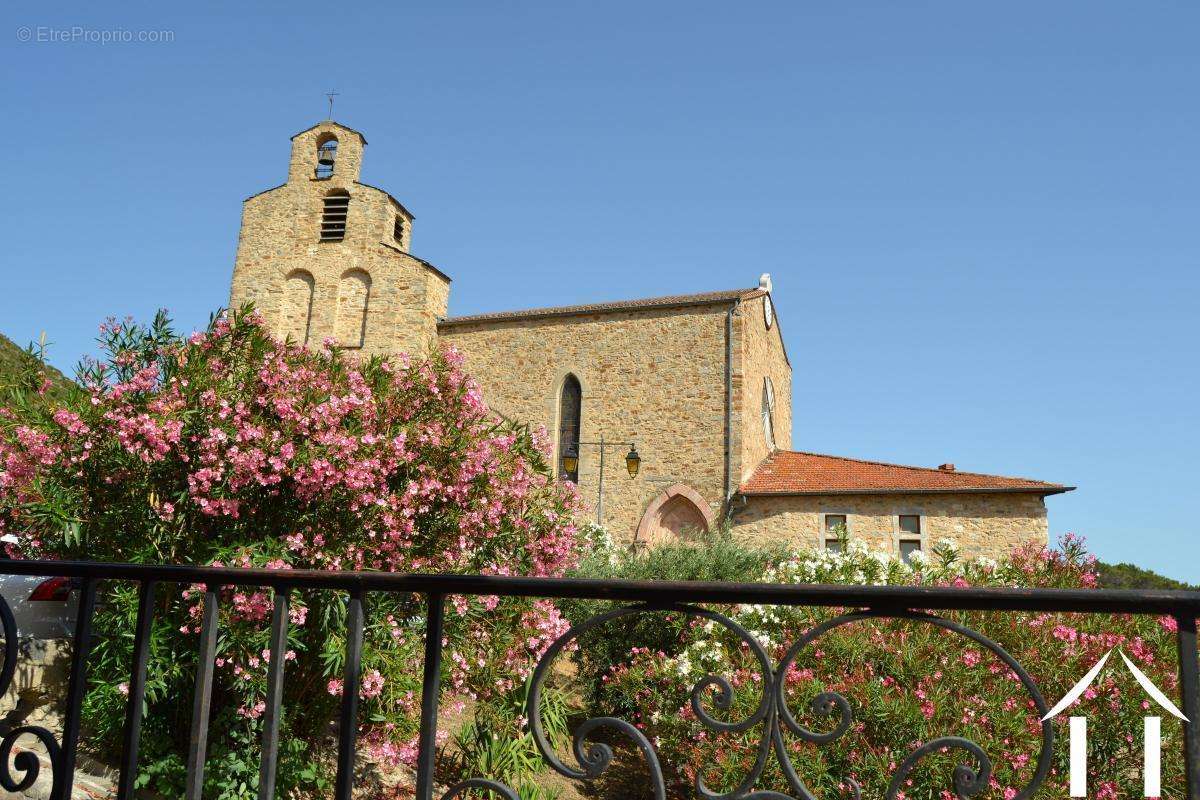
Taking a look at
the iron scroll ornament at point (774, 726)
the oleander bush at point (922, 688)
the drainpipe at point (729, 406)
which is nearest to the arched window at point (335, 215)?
the drainpipe at point (729, 406)

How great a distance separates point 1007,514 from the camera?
1706 centimetres

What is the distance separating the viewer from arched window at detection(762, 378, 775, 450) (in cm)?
2198

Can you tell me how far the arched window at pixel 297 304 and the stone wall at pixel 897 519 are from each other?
1253 centimetres

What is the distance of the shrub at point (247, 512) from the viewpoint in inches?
223

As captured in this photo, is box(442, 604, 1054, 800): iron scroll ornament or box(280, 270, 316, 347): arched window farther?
box(280, 270, 316, 347): arched window

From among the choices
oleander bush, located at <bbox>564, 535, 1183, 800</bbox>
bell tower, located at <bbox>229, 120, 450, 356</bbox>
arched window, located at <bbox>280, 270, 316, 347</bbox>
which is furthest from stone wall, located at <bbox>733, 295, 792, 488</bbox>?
arched window, located at <bbox>280, 270, 316, 347</bbox>

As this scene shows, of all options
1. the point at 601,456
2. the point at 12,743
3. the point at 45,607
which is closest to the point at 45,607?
the point at 45,607

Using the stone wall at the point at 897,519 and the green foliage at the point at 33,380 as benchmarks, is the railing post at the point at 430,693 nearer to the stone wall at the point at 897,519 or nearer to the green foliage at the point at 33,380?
the green foliage at the point at 33,380

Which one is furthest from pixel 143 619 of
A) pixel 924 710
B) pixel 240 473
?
pixel 924 710

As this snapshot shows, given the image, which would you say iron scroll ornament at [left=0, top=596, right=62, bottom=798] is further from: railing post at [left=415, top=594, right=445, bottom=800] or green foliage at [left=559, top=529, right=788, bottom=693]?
green foliage at [left=559, top=529, right=788, bottom=693]

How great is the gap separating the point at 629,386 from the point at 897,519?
22.8ft

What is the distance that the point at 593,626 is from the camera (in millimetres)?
1607

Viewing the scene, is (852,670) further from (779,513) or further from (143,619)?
(779,513)

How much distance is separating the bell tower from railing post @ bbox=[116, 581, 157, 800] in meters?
19.4
